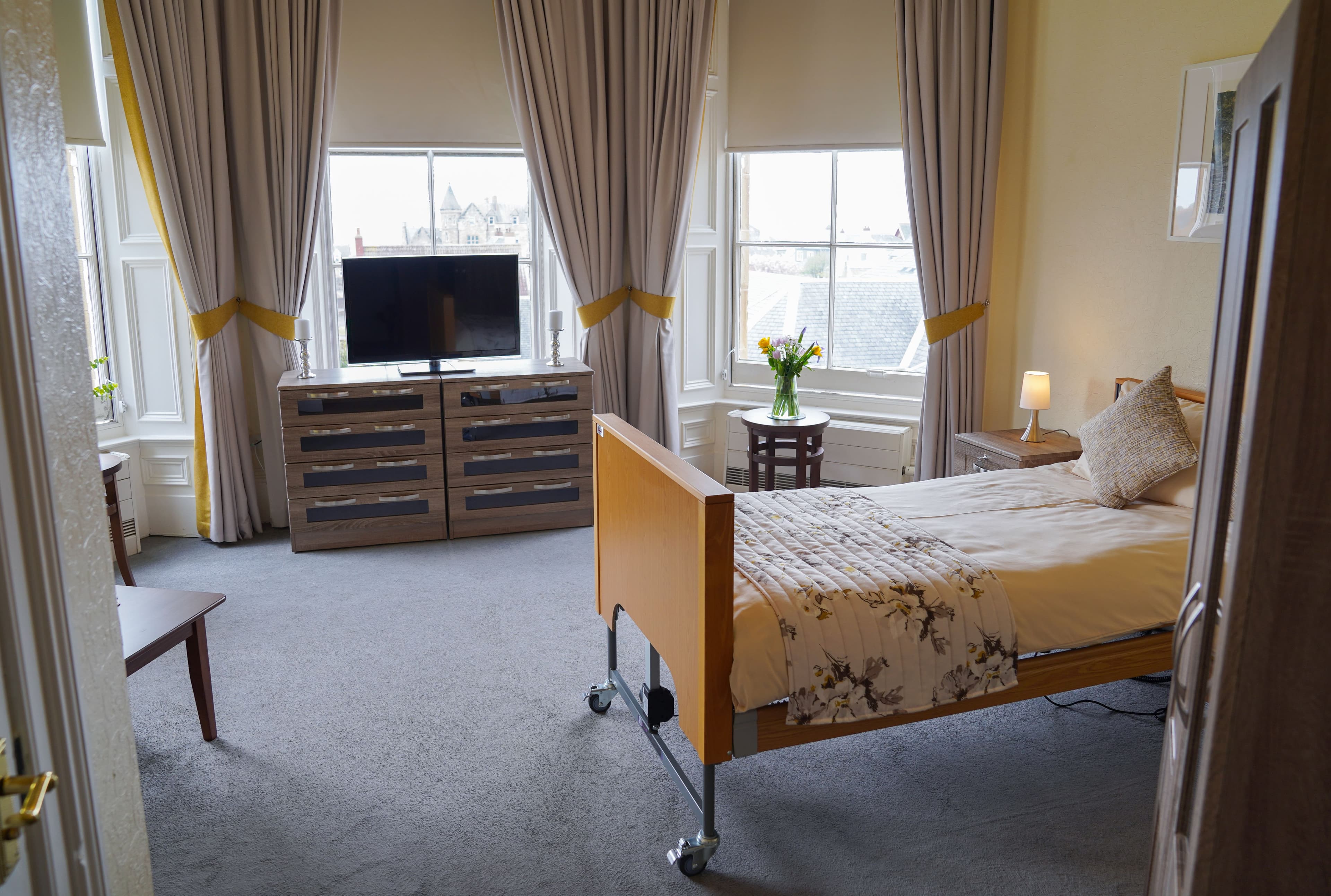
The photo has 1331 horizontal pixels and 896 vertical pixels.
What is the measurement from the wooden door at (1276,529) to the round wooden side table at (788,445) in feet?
11.9

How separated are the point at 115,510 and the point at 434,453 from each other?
1398 mm

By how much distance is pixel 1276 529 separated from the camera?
956 millimetres

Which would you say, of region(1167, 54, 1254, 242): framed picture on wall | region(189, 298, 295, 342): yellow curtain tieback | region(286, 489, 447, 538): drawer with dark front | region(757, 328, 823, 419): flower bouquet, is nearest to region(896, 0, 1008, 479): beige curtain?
region(757, 328, 823, 419): flower bouquet

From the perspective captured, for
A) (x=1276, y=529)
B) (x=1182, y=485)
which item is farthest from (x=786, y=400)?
(x=1276, y=529)

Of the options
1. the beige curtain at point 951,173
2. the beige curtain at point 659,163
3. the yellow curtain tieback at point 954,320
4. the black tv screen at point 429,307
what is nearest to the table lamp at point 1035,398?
the beige curtain at point 951,173

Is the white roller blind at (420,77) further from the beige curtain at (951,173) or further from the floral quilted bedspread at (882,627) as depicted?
the floral quilted bedspread at (882,627)

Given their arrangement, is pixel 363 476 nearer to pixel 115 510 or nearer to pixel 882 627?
pixel 115 510

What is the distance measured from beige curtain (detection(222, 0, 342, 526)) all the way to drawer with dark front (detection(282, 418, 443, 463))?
436mm

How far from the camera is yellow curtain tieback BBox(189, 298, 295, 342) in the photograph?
4.69 meters

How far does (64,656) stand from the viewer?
4.05 feet

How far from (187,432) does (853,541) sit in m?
3.66

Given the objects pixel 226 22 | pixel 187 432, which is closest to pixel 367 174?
pixel 226 22

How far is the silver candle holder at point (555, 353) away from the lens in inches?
196

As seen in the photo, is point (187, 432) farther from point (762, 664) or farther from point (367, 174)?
point (762, 664)
